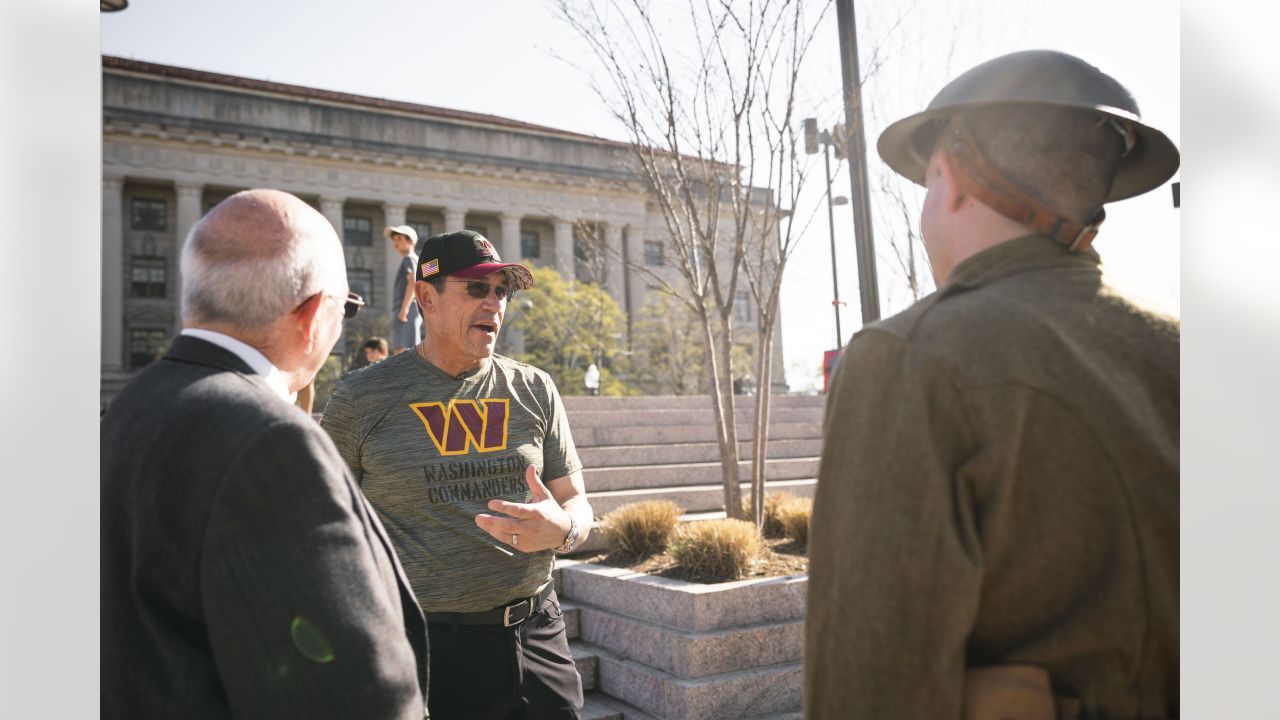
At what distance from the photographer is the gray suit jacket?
1.48 m

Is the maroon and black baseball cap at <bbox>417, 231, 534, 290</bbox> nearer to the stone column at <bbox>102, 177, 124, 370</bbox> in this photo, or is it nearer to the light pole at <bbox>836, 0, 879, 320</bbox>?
the light pole at <bbox>836, 0, 879, 320</bbox>

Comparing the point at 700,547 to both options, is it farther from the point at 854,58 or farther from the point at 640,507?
the point at 854,58

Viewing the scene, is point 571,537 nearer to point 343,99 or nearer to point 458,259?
point 458,259

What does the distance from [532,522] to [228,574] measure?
1519mm

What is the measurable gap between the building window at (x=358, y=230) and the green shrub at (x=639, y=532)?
47310 millimetres

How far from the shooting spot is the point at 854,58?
5.75 meters

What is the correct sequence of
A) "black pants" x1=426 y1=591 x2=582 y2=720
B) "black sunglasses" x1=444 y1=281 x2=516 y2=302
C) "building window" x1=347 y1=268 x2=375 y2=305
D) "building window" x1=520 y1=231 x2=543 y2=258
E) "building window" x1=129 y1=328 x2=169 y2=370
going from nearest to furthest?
1. "black pants" x1=426 y1=591 x2=582 y2=720
2. "black sunglasses" x1=444 y1=281 x2=516 y2=302
3. "building window" x1=129 y1=328 x2=169 y2=370
4. "building window" x1=347 y1=268 x2=375 y2=305
5. "building window" x1=520 y1=231 x2=543 y2=258

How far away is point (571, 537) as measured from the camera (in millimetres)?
3168

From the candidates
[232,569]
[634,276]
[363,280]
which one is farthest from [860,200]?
[363,280]

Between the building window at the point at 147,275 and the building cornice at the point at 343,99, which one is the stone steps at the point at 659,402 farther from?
the building window at the point at 147,275

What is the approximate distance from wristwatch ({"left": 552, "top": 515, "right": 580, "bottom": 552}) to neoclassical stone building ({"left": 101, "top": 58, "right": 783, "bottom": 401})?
1409 inches

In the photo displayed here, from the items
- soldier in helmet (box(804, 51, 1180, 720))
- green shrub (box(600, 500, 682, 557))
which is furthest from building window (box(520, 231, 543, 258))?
soldier in helmet (box(804, 51, 1180, 720))
